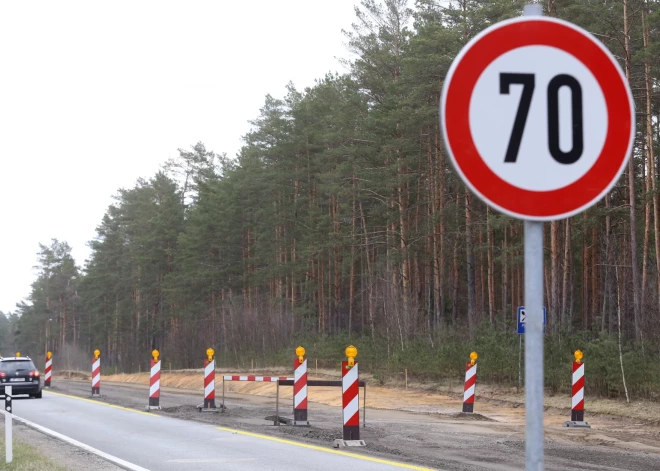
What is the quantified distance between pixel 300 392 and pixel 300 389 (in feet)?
0.59

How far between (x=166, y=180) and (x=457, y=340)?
67.7 m

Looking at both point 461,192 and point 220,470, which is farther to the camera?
point 461,192

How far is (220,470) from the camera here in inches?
482

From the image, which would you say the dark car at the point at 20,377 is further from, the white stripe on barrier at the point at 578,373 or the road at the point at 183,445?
the white stripe on barrier at the point at 578,373

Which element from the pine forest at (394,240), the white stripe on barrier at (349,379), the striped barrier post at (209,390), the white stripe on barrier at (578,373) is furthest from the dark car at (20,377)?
the white stripe on barrier at (578,373)

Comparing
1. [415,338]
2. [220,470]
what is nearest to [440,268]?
[415,338]

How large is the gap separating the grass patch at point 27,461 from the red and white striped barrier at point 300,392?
556cm

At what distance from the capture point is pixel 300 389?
18531 millimetres

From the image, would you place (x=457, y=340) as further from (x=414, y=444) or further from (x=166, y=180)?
(x=166, y=180)

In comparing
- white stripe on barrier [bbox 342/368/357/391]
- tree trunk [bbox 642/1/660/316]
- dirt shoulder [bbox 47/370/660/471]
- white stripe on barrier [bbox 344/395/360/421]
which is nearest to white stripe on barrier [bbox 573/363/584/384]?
dirt shoulder [bbox 47/370/660/471]

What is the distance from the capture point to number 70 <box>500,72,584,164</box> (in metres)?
2.88

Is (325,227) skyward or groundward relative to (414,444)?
skyward

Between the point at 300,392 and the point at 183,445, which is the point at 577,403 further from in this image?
the point at 183,445

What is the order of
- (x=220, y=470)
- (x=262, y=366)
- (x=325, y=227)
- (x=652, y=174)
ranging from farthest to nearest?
(x=325, y=227)
(x=262, y=366)
(x=652, y=174)
(x=220, y=470)
